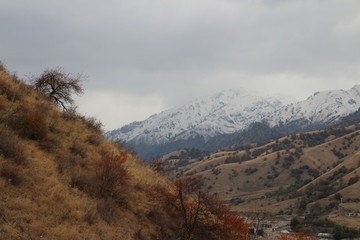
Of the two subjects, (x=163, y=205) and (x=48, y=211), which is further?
(x=163, y=205)

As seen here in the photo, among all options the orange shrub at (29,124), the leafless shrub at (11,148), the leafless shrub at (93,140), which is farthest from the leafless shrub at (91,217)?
the leafless shrub at (93,140)

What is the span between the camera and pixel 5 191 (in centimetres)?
1263

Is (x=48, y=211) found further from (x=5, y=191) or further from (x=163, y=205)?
(x=163, y=205)

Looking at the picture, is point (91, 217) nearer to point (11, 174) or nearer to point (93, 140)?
point (11, 174)

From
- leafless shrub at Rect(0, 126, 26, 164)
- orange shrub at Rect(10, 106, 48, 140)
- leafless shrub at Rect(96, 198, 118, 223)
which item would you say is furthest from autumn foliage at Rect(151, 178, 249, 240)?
leafless shrub at Rect(0, 126, 26, 164)

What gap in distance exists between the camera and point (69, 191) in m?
15.2

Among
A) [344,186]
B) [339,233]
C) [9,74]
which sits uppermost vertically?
[9,74]

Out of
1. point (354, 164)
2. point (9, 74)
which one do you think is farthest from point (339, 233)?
point (9, 74)

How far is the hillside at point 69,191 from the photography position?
1244cm

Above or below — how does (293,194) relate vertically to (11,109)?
below

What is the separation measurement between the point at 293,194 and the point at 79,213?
6784 inches

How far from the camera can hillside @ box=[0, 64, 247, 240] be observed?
40.8 feet

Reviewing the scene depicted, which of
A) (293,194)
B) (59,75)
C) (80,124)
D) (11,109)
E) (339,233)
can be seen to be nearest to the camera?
(11,109)

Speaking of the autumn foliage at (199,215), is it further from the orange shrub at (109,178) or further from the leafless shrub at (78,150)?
the leafless shrub at (78,150)
